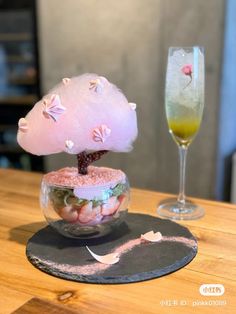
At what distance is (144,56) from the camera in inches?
92.7

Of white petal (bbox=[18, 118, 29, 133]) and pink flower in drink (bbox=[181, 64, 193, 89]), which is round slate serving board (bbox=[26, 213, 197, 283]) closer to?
white petal (bbox=[18, 118, 29, 133])

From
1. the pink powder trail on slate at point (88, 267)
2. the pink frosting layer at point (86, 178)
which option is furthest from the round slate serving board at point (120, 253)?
the pink frosting layer at point (86, 178)

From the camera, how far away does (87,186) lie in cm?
69

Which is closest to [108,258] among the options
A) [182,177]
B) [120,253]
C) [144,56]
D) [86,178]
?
[120,253]

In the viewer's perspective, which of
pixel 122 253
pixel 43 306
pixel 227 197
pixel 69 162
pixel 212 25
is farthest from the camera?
pixel 69 162

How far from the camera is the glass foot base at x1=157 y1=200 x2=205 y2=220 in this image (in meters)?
0.88

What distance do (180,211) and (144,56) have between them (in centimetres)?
158

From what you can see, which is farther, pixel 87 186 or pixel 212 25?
pixel 212 25

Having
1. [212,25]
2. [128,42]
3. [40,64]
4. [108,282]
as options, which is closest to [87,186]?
[108,282]

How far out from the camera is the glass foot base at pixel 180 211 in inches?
34.7

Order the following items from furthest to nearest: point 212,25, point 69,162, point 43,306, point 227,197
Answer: point 69,162 < point 227,197 < point 212,25 < point 43,306

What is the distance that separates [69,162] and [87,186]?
198 centimetres

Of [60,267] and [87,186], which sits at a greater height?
[87,186]

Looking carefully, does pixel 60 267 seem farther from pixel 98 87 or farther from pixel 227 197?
pixel 227 197
